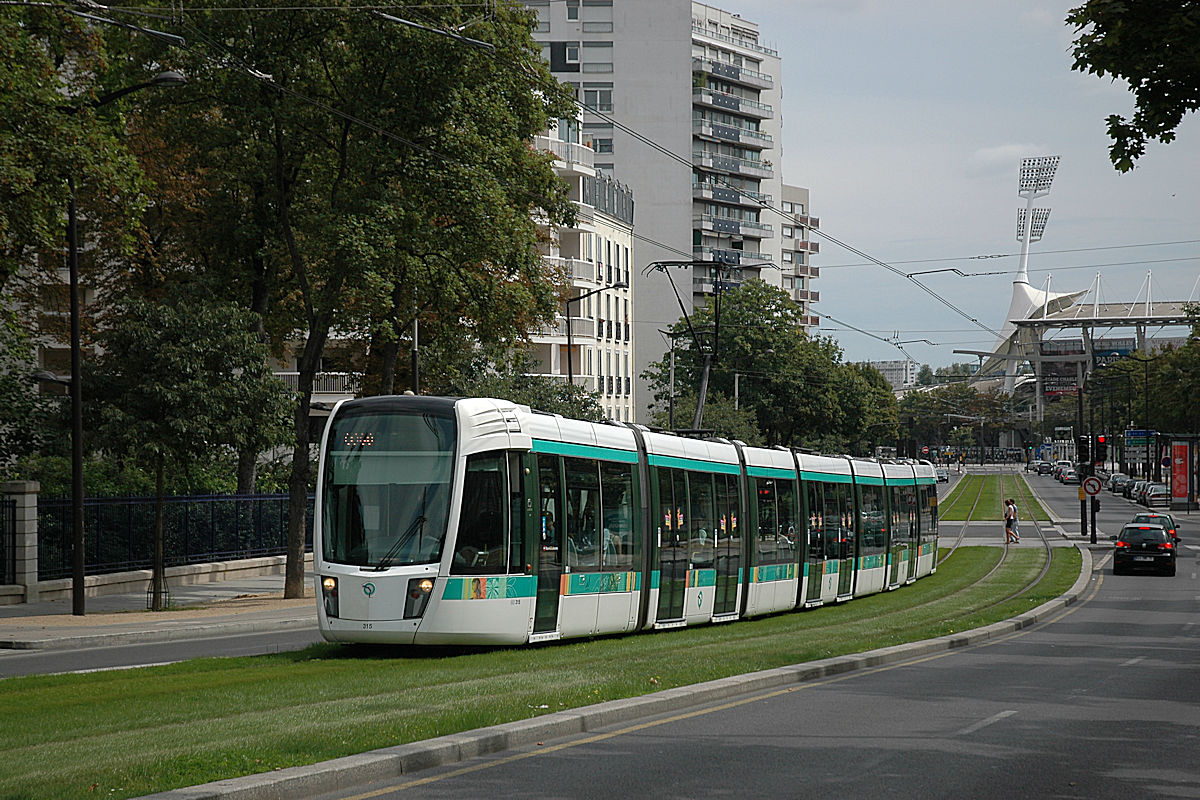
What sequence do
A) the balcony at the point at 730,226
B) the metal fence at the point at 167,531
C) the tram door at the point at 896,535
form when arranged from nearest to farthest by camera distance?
the metal fence at the point at 167,531
the tram door at the point at 896,535
the balcony at the point at 730,226

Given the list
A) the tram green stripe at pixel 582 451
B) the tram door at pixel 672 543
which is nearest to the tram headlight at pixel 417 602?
the tram green stripe at pixel 582 451

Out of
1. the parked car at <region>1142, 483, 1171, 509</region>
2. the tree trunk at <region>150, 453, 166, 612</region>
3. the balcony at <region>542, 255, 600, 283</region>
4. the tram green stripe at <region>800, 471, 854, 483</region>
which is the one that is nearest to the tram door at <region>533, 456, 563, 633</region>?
the tram green stripe at <region>800, 471, 854, 483</region>

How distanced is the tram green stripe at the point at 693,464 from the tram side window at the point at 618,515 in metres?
0.95

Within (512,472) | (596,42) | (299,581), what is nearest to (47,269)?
(299,581)

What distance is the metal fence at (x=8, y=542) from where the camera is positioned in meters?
28.9

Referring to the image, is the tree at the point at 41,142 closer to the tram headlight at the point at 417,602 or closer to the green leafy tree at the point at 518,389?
the tram headlight at the point at 417,602

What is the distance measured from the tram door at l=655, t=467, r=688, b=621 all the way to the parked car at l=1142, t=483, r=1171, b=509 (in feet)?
225

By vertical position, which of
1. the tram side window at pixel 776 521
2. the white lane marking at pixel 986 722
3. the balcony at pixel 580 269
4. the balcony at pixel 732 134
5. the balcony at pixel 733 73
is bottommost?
the white lane marking at pixel 986 722

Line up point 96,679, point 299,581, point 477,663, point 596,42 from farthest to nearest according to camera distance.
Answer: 1. point 596,42
2. point 299,581
3. point 477,663
4. point 96,679

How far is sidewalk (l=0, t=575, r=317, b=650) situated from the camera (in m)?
22.7

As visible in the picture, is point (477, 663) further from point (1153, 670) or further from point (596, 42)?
point (596, 42)

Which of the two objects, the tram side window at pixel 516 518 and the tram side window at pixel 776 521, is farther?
the tram side window at pixel 776 521

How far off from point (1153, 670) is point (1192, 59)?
28.7ft

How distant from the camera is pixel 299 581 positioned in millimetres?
32406
